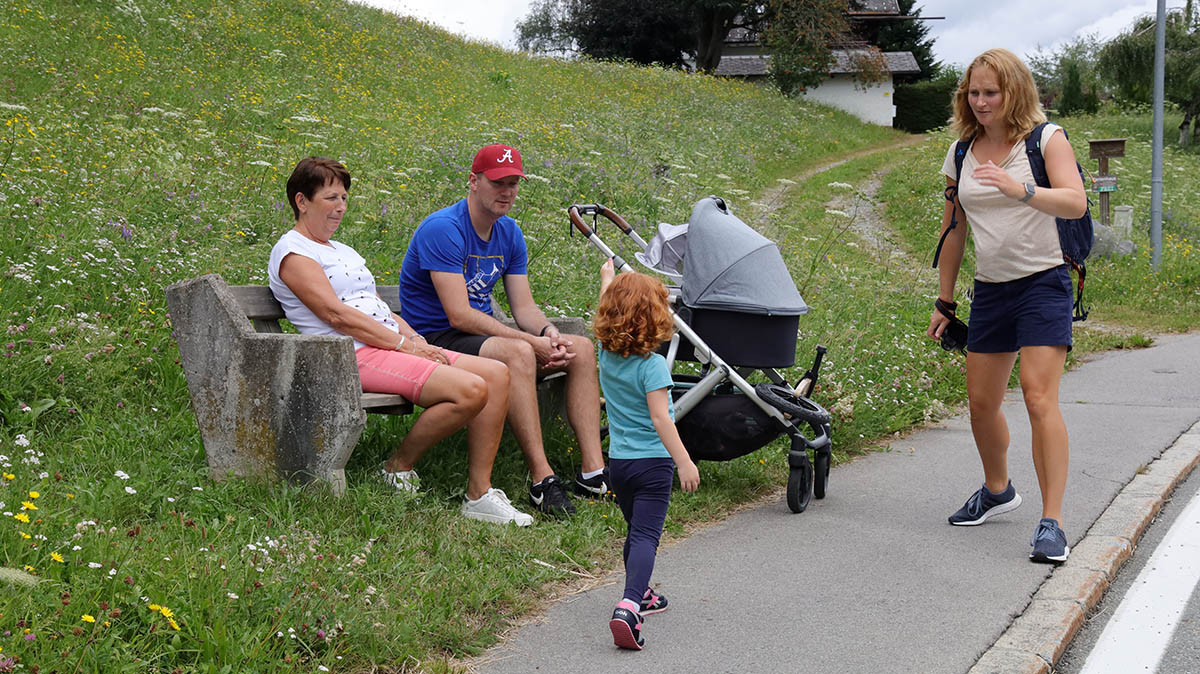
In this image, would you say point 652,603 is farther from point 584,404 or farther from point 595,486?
point 584,404

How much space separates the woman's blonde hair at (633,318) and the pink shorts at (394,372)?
1149mm

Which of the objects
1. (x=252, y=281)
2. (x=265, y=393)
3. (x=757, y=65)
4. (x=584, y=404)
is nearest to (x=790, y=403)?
(x=584, y=404)

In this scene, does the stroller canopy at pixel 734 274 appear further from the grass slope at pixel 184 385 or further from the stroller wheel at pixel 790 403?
the grass slope at pixel 184 385

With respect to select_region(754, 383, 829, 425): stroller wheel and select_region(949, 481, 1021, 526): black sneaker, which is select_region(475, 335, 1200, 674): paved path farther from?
select_region(754, 383, 829, 425): stroller wheel

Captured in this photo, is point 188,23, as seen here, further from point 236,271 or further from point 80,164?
point 236,271

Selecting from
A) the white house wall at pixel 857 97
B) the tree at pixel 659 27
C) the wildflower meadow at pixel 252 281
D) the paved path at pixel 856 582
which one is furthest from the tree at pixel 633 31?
the paved path at pixel 856 582

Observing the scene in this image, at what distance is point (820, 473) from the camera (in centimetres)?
602

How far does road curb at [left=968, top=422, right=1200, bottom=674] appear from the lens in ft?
12.6

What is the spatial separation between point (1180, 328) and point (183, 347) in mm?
12515

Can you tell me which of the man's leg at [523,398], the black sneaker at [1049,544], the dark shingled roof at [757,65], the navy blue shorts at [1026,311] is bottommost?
the black sneaker at [1049,544]

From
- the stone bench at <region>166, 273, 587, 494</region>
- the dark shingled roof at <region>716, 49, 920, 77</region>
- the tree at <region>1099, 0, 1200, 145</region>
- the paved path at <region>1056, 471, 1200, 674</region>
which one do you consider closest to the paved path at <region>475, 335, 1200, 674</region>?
the paved path at <region>1056, 471, 1200, 674</region>

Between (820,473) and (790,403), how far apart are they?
531mm

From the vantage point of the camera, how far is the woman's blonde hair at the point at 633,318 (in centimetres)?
420

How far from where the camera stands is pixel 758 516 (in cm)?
573
